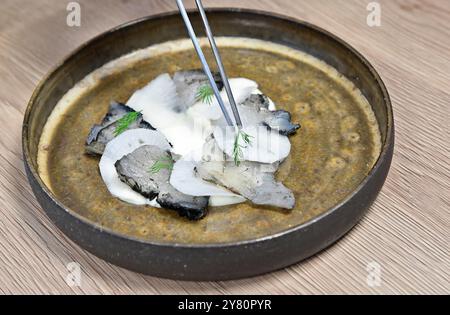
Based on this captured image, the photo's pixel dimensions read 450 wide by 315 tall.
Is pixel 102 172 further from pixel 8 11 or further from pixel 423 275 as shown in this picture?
pixel 8 11

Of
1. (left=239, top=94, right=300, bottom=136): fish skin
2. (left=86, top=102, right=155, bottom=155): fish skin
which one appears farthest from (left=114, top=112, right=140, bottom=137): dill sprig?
(left=239, top=94, right=300, bottom=136): fish skin

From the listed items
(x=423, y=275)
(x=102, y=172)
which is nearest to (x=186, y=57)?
(x=102, y=172)

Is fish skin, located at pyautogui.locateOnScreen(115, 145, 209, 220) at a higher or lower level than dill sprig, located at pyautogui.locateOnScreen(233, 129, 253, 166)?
lower

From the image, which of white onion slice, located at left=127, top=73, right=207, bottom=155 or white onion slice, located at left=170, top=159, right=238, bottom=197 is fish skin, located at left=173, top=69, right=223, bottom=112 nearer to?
white onion slice, located at left=127, top=73, right=207, bottom=155

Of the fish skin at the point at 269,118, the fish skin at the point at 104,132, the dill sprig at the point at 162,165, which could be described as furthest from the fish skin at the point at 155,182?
the fish skin at the point at 269,118

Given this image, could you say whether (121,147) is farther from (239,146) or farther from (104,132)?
(239,146)

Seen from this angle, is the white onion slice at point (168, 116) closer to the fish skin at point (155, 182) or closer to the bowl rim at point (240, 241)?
the fish skin at point (155, 182)
